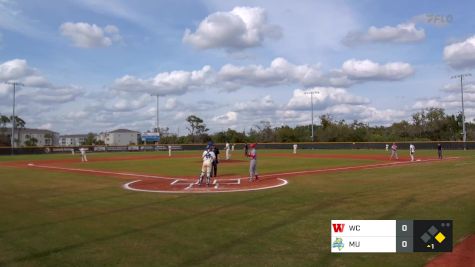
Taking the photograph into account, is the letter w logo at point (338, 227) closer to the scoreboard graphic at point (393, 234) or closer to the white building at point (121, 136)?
the scoreboard graphic at point (393, 234)

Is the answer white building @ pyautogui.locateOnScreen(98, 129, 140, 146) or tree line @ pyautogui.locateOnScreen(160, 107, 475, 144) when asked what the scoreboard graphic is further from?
white building @ pyautogui.locateOnScreen(98, 129, 140, 146)

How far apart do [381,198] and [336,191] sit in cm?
223

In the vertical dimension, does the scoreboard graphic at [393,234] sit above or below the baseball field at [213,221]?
above

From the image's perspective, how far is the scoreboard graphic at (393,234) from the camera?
5.16m

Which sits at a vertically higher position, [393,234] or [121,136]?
[121,136]

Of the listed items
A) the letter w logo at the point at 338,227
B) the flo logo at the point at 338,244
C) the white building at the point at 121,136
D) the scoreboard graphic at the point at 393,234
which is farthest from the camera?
the white building at the point at 121,136

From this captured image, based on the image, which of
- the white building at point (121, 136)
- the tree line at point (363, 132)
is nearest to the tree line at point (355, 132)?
the tree line at point (363, 132)

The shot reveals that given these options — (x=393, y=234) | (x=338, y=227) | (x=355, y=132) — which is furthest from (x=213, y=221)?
(x=355, y=132)

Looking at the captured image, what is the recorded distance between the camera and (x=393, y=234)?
5277 mm

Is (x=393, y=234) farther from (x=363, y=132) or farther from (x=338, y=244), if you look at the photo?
(x=363, y=132)

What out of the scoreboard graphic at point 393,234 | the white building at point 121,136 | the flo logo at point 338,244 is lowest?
the flo logo at point 338,244

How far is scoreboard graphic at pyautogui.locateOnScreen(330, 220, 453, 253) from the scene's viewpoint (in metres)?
5.16

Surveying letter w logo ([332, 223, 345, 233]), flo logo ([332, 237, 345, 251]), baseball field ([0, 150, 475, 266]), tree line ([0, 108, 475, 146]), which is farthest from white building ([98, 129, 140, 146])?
letter w logo ([332, 223, 345, 233])

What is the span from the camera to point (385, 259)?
6.90 meters
